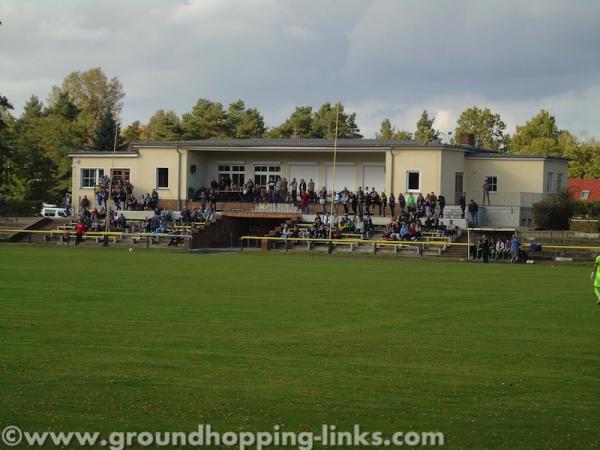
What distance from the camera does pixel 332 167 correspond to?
200 feet

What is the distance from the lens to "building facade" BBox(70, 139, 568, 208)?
56.8 metres

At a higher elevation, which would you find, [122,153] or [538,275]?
[122,153]

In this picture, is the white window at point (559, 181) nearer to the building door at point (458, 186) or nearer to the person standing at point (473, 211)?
the building door at point (458, 186)

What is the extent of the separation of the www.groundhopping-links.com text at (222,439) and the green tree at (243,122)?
300 feet

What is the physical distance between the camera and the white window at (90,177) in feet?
207

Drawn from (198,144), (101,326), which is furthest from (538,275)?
(198,144)

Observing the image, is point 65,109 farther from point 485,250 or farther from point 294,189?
point 485,250

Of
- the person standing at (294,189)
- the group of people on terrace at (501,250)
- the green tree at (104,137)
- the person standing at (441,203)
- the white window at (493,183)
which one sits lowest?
the group of people on terrace at (501,250)

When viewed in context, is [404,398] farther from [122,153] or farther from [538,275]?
[122,153]


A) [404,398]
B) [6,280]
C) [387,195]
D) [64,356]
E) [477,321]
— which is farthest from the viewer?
[387,195]

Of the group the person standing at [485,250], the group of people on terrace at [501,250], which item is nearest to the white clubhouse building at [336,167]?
the group of people on terrace at [501,250]

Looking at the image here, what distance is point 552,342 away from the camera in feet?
54.2

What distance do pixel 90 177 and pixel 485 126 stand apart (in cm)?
5748

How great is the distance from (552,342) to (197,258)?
25504mm
